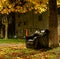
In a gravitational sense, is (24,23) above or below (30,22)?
below

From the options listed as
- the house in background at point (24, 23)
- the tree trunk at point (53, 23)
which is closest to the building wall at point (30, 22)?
the house in background at point (24, 23)

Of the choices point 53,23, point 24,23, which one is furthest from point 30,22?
point 53,23

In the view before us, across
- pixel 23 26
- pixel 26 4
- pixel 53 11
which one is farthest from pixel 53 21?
pixel 23 26

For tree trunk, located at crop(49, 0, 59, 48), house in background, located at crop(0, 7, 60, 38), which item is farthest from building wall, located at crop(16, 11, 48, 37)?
tree trunk, located at crop(49, 0, 59, 48)

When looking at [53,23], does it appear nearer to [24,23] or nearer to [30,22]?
[30,22]

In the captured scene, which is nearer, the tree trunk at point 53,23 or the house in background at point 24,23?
the tree trunk at point 53,23

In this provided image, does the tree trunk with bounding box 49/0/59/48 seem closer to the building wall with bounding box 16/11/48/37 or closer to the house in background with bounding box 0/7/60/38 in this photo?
the building wall with bounding box 16/11/48/37

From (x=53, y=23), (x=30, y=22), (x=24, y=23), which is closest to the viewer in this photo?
(x=53, y=23)

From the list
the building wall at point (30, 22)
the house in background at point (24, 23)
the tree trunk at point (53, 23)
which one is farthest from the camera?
the house in background at point (24, 23)

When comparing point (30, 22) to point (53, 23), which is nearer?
point (53, 23)

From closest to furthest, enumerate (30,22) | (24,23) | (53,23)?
(53,23) < (30,22) < (24,23)

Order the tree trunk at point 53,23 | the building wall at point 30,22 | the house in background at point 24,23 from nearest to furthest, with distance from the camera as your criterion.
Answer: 1. the tree trunk at point 53,23
2. the building wall at point 30,22
3. the house in background at point 24,23

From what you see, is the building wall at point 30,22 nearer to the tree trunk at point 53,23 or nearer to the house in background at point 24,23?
the house in background at point 24,23

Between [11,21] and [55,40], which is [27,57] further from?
[11,21]
